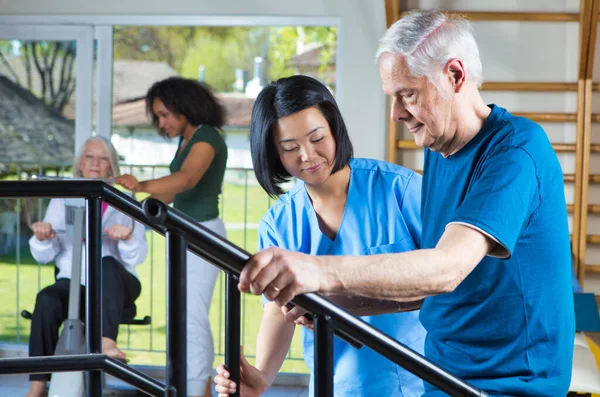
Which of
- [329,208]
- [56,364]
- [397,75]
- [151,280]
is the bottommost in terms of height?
[151,280]

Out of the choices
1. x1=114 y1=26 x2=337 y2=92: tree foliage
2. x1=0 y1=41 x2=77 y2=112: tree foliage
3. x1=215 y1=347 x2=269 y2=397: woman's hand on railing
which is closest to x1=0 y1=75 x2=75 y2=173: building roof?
x1=0 y1=41 x2=77 y2=112: tree foliage

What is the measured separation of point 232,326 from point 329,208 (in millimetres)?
799

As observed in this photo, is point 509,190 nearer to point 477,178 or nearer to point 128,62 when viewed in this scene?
point 477,178

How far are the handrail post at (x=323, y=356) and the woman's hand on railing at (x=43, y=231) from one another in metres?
2.84

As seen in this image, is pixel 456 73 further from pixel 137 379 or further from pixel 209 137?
pixel 209 137

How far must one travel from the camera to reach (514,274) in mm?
1188

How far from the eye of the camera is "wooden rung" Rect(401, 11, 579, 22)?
417 cm

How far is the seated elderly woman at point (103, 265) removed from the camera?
145 inches

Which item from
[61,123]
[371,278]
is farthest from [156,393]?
[61,123]

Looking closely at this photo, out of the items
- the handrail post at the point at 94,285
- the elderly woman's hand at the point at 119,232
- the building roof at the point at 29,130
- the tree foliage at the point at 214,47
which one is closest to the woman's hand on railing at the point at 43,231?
the elderly woman's hand at the point at 119,232

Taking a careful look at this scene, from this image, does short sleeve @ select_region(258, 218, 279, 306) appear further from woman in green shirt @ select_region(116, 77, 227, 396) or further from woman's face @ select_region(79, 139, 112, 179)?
woman's face @ select_region(79, 139, 112, 179)

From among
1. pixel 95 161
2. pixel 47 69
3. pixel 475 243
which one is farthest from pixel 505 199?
pixel 47 69

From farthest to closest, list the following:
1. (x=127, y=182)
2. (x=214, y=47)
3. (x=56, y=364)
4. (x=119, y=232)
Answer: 1. (x=214, y=47)
2. (x=119, y=232)
3. (x=127, y=182)
4. (x=56, y=364)

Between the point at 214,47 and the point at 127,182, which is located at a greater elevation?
the point at 214,47
